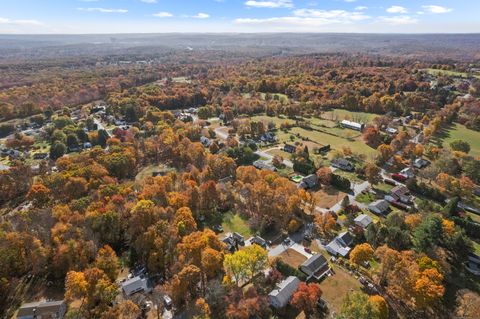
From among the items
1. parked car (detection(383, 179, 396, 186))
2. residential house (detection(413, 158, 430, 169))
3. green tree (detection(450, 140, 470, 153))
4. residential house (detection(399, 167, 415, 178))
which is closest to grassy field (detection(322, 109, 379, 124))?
green tree (detection(450, 140, 470, 153))

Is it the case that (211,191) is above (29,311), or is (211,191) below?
above

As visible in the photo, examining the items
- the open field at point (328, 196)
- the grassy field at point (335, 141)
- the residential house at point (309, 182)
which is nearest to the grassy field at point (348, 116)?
the grassy field at point (335, 141)

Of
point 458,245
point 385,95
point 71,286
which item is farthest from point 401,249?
point 385,95

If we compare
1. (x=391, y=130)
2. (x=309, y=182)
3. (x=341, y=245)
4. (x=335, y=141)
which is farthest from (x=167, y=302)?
(x=391, y=130)

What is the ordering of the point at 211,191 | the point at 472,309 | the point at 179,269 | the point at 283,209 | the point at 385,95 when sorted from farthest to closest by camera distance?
the point at 385,95 < the point at 211,191 < the point at 283,209 < the point at 179,269 < the point at 472,309

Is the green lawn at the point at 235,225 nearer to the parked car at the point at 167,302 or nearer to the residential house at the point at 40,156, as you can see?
the parked car at the point at 167,302

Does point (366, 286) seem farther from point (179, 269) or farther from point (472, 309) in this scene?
point (179, 269)

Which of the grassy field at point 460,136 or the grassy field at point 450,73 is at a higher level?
the grassy field at point 450,73
